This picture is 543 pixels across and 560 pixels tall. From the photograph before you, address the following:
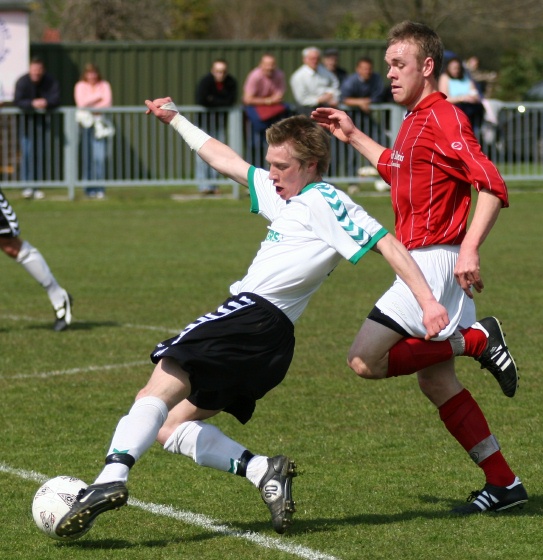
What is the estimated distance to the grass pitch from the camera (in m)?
5.26

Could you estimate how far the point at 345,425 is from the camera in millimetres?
7348

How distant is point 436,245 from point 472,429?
0.84m

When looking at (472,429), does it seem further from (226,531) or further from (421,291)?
(226,531)

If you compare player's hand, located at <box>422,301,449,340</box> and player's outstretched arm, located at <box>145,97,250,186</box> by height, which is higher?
player's outstretched arm, located at <box>145,97,250,186</box>

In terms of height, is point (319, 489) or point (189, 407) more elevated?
point (189, 407)

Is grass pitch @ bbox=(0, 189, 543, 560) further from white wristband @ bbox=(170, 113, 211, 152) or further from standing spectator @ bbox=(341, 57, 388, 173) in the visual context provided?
standing spectator @ bbox=(341, 57, 388, 173)

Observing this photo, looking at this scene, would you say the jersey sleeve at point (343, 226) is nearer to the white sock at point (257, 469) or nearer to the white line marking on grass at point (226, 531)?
the white sock at point (257, 469)

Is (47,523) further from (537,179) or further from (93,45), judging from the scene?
(93,45)

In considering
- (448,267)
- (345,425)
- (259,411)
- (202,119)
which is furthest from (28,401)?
(202,119)

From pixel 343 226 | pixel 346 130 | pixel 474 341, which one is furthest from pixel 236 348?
pixel 346 130

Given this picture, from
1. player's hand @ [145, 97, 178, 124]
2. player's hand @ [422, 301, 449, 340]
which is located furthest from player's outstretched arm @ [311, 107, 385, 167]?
player's hand @ [422, 301, 449, 340]

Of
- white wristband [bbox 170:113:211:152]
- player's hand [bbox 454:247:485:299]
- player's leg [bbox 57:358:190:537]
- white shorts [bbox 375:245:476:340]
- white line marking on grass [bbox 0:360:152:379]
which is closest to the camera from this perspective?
player's leg [bbox 57:358:190:537]

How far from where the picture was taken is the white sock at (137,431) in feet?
16.2

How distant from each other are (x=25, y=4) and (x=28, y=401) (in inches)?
658
